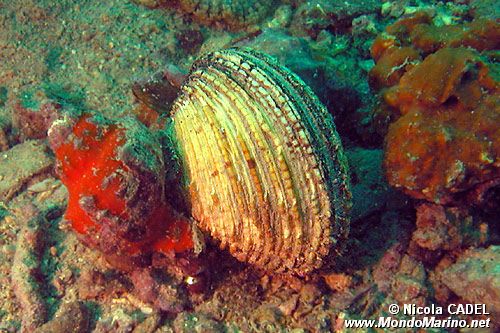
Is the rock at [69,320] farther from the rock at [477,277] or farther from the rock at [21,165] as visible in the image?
the rock at [477,277]

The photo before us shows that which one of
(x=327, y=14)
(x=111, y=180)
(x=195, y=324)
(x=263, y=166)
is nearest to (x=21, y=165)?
(x=111, y=180)

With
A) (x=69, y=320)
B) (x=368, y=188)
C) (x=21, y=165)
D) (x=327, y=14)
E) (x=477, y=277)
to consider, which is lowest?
(x=477, y=277)

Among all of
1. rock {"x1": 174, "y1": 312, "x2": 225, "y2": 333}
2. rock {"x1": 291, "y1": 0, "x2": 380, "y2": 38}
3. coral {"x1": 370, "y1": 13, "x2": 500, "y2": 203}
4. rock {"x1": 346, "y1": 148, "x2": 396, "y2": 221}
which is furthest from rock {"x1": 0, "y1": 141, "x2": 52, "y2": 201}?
rock {"x1": 291, "y1": 0, "x2": 380, "y2": 38}

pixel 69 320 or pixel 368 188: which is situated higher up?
pixel 69 320

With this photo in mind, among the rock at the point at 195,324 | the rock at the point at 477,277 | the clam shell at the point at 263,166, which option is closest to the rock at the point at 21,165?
the clam shell at the point at 263,166

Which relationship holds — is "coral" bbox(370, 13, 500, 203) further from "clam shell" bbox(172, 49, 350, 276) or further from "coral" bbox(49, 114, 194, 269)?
"coral" bbox(49, 114, 194, 269)

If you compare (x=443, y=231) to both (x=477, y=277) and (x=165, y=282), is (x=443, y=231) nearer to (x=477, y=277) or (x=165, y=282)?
(x=477, y=277)

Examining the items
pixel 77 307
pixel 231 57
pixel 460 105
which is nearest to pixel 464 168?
pixel 460 105
